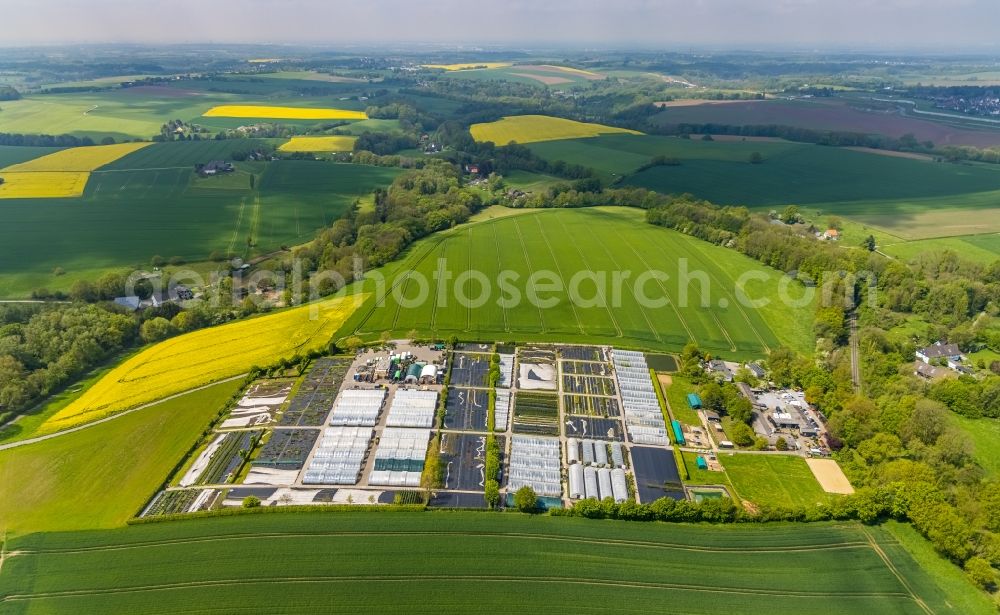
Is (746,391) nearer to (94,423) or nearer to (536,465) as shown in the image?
(536,465)

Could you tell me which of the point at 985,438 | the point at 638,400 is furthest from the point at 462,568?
the point at 985,438

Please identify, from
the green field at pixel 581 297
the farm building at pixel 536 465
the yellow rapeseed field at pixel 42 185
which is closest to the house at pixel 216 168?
the yellow rapeseed field at pixel 42 185

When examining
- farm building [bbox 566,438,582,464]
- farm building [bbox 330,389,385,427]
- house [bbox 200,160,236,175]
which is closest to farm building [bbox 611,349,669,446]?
farm building [bbox 566,438,582,464]

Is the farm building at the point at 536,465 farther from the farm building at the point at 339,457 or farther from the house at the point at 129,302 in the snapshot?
the house at the point at 129,302

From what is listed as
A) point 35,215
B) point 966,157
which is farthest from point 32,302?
point 966,157

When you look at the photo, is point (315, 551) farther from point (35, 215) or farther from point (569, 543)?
point (35, 215)

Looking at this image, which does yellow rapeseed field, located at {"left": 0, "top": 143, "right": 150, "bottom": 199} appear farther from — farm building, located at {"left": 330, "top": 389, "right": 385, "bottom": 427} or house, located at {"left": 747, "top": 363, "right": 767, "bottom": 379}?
house, located at {"left": 747, "top": 363, "right": 767, "bottom": 379}

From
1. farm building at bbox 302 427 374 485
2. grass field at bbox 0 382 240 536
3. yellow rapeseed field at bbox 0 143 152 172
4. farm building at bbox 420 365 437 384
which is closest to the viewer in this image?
grass field at bbox 0 382 240 536
